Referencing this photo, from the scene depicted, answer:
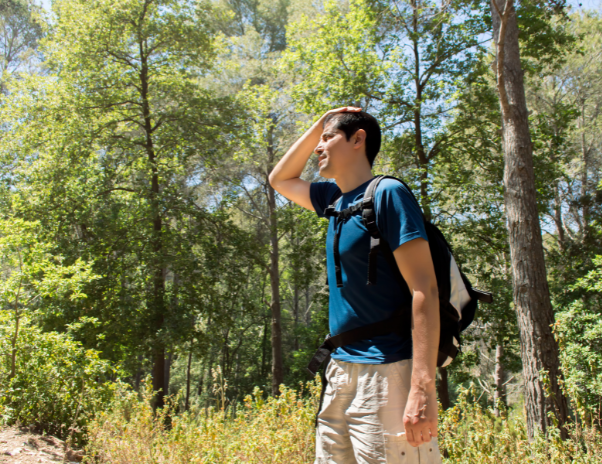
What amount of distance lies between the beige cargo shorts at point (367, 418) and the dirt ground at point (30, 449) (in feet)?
12.4

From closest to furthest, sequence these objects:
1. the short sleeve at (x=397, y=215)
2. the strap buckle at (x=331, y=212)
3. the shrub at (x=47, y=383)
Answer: the short sleeve at (x=397, y=215) < the strap buckle at (x=331, y=212) < the shrub at (x=47, y=383)

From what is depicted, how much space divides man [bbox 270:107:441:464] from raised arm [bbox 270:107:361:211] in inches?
16.6

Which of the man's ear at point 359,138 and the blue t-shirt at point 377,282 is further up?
the man's ear at point 359,138

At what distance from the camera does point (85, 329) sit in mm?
9617

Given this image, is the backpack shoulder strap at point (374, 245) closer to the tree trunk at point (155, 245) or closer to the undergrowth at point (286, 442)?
the undergrowth at point (286, 442)

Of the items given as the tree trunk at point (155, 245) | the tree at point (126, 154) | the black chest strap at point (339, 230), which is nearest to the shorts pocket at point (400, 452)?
the black chest strap at point (339, 230)

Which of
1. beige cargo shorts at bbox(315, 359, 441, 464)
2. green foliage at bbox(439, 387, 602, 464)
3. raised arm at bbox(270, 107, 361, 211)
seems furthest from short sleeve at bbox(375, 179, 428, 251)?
green foliage at bbox(439, 387, 602, 464)

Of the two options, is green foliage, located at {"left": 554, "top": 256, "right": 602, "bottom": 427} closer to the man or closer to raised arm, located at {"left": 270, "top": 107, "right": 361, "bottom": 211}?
raised arm, located at {"left": 270, "top": 107, "right": 361, "bottom": 211}

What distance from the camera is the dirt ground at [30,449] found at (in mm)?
4051

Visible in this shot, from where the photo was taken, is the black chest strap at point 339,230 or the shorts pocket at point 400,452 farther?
the black chest strap at point 339,230

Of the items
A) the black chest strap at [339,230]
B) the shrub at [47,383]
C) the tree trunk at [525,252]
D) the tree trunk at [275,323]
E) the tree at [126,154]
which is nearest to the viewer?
the black chest strap at [339,230]

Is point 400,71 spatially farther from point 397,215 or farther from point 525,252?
point 397,215

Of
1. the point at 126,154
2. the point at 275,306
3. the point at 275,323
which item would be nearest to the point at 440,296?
the point at 126,154

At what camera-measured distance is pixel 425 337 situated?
1.33m
